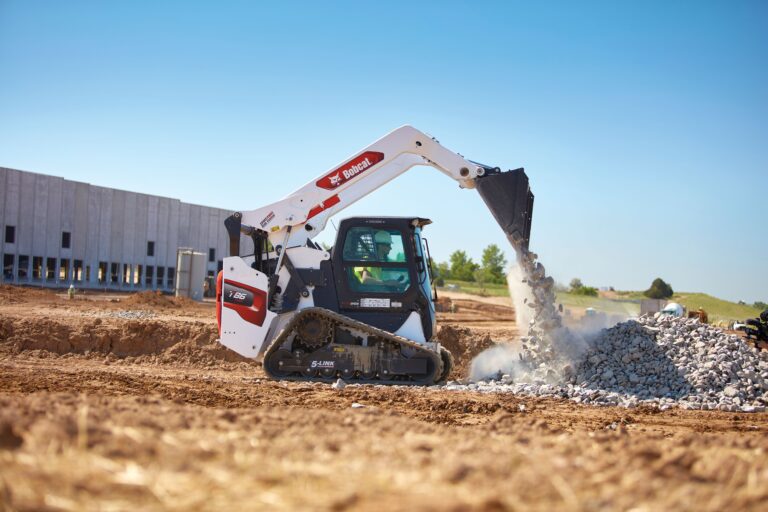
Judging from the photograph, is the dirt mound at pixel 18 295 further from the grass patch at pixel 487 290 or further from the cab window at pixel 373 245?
the grass patch at pixel 487 290

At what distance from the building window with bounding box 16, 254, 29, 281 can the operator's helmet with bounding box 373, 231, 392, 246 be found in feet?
103

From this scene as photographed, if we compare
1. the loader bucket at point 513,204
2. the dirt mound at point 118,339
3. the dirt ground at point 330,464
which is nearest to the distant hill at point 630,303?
the loader bucket at point 513,204

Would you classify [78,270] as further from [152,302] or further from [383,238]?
[383,238]

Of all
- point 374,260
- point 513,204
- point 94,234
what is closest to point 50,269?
point 94,234

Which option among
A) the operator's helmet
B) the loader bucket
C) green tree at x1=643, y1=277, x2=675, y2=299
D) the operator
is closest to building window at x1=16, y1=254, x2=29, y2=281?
the operator

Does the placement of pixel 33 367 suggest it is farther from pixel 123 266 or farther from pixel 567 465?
pixel 123 266

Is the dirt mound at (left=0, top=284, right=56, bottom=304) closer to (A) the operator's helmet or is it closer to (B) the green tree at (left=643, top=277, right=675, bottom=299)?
(A) the operator's helmet

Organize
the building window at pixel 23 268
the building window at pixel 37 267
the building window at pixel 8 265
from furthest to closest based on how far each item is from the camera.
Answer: the building window at pixel 37 267
the building window at pixel 23 268
the building window at pixel 8 265

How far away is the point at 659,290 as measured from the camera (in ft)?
216

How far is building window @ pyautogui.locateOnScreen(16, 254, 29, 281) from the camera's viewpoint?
38297 mm

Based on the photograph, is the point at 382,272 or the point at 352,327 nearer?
the point at 352,327

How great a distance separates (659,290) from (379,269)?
192 feet

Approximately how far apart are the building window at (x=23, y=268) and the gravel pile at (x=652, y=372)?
3156 centimetres

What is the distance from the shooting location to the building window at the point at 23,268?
38.3 m
